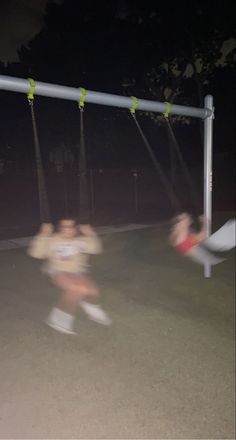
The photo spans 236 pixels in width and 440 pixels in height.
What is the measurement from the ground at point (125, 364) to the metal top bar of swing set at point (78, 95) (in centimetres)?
263

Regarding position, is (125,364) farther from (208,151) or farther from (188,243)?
(208,151)

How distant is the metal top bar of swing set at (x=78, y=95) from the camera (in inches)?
161

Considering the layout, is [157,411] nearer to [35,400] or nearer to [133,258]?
[35,400]

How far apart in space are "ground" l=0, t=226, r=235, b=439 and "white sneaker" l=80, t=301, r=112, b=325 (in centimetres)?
10

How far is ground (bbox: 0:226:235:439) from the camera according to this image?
3309 mm

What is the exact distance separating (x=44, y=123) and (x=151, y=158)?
6.35m

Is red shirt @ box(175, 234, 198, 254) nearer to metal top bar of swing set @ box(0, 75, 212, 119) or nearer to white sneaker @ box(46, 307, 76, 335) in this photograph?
white sneaker @ box(46, 307, 76, 335)

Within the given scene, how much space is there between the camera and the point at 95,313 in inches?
221

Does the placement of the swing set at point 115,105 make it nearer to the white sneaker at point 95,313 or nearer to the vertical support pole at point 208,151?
the vertical support pole at point 208,151

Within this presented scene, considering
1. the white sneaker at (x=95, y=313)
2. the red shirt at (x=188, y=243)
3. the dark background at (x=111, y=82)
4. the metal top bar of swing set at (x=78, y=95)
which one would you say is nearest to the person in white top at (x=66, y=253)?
the white sneaker at (x=95, y=313)

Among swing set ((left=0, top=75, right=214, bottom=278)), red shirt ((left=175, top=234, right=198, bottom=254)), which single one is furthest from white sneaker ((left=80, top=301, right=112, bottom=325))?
swing set ((left=0, top=75, right=214, bottom=278))

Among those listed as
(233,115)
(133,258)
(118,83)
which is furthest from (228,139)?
(133,258)

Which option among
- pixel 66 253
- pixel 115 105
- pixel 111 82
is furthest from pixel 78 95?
pixel 111 82

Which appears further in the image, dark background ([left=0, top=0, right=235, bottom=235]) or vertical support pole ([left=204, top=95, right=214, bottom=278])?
dark background ([left=0, top=0, right=235, bottom=235])
